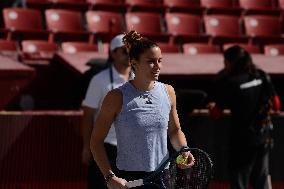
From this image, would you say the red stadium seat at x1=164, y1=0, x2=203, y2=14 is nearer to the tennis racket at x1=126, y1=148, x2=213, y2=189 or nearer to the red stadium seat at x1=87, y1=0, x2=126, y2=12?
the red stadium seat at x1=87, y1=0, x2=126, y2=12

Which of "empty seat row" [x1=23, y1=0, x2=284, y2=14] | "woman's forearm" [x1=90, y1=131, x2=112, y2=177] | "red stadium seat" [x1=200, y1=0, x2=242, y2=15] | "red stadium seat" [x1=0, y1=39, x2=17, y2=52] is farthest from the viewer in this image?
"red stadium seat" [x1=200, y1=0, x2=242, y2=15]

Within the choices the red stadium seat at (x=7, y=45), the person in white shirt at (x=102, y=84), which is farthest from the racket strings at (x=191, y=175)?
the red stadium seat at (x=7, y=45)

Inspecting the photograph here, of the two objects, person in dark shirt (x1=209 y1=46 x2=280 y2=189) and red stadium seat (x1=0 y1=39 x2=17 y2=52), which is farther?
red stadium seat (x1=0 y1=39 x2=17 y2=52)

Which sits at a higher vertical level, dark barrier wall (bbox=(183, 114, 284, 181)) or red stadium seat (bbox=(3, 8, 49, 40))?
red stadium seat (bbox=(3, 8, 49, 40))

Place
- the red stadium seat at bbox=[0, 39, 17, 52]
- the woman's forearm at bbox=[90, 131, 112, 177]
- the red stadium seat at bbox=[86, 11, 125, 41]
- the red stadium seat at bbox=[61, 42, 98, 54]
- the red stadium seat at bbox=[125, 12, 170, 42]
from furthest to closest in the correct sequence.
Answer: the red stadium seat at bbox=[125, 12, 170, 42] < the red stadium seat at bbox=[86, 11, 125, 41] < the red stadium seat at bbox=[61, 42, 98, 54] < the red stadium seat at bbox=[0, 39, 17, 52] < the woman's forearm at bbox=[90, 131, 112, 177]

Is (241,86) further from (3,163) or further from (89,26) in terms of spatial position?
(89,26)

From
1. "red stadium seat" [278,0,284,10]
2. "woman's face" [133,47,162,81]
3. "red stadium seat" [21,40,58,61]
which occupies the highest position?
"woman's face" [133,47,162,81]

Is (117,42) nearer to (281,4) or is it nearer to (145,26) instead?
(145,26)

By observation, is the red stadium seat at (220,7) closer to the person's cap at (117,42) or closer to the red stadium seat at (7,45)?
the red stadium seat at (7,45)

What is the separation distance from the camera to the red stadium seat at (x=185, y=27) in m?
11.6

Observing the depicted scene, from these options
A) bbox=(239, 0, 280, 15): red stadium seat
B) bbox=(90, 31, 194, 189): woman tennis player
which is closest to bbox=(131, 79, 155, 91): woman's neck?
bbox=(90, 31, 194, 189): woman tennis player

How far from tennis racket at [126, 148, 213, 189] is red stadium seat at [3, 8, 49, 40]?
276 inches

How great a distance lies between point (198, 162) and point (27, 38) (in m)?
7.10

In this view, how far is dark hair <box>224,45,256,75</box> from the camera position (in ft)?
21.0
